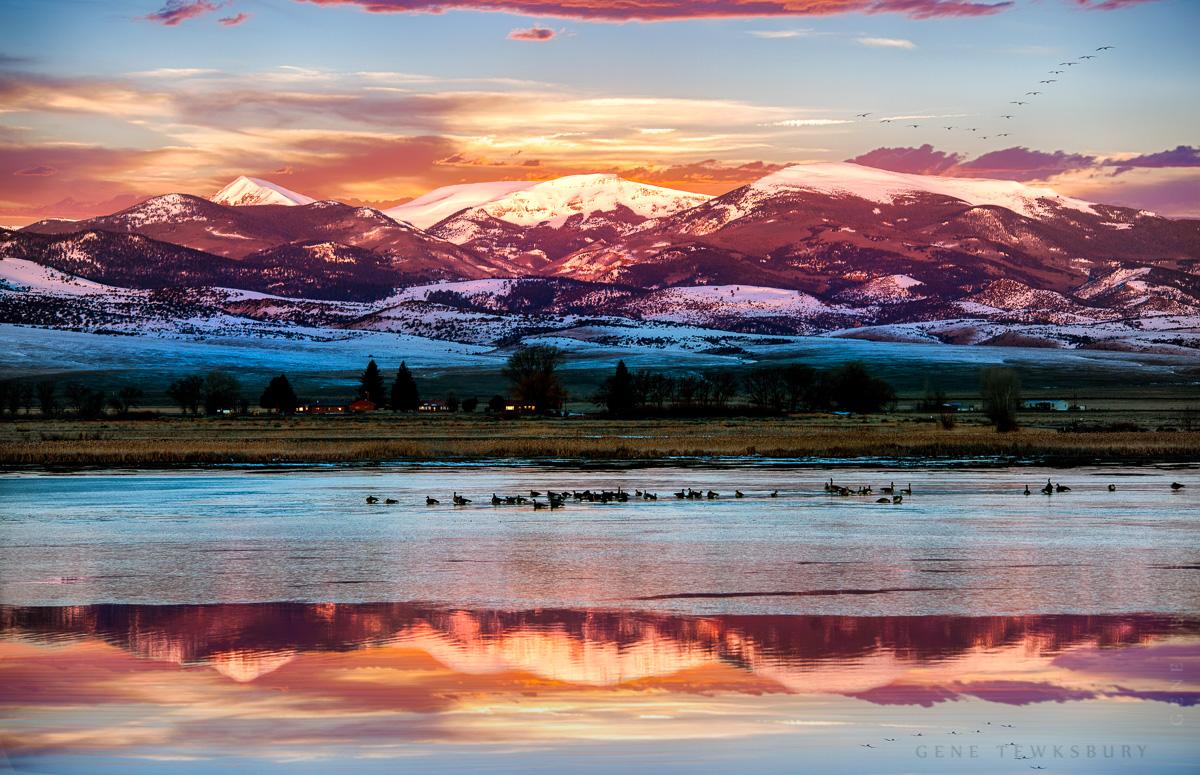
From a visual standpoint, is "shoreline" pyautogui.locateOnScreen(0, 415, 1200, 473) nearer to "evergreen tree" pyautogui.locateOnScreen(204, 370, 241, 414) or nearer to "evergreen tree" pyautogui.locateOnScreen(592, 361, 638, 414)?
"evergreen tree" pyautogui.locateOnScreen(592, 361, 638, 414)

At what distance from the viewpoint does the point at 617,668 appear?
69.6ft

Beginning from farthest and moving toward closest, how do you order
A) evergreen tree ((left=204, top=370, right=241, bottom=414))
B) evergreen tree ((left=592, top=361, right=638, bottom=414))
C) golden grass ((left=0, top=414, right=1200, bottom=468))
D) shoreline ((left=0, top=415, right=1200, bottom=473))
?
evergreen tree ((left=204, top=370, right=241, bottom=414))
evergreen tree ((left=592, top=361, right=638, bottom=414))
golden grass ((left=0, top=414, right=1200, bottom=468))
shoreline ((left=0, top=415, right=1200, bottom=473))

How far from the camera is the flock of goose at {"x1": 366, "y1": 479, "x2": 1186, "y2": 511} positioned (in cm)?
4762

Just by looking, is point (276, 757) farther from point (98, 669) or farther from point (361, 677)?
point (98, 669)

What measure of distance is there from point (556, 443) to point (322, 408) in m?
86.4

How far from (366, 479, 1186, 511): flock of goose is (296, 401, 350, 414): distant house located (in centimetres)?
10837

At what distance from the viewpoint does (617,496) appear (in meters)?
48.8

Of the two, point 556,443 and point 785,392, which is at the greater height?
point 785,392

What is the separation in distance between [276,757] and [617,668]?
584 centimetres

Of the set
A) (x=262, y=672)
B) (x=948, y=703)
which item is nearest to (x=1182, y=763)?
(x=948, y=703)

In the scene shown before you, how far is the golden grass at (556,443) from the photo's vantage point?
73625 millimetres

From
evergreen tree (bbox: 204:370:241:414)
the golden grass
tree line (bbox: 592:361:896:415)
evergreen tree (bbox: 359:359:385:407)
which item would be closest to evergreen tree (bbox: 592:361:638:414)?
tree line (bbox: 592:361:896:415)

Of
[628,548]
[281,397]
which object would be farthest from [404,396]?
[628,548]

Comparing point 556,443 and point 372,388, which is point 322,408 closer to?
point 372,388
